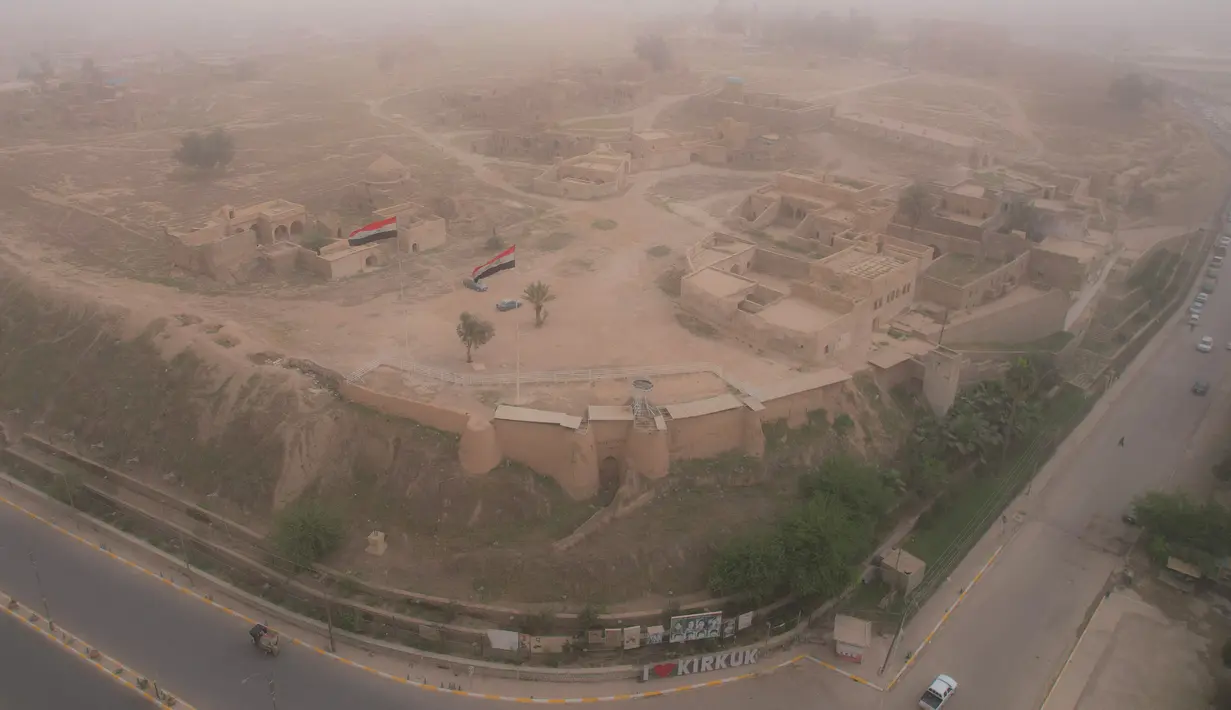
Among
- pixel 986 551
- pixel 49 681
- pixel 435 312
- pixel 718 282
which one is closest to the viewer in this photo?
pixel 49 681

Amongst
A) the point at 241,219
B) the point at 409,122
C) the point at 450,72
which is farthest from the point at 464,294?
the point at 450,72

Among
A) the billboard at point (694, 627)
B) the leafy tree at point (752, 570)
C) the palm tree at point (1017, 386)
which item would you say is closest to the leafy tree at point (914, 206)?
the palm tree at point (1017, 386)

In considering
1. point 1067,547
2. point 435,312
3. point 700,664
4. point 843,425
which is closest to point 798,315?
point 843,425

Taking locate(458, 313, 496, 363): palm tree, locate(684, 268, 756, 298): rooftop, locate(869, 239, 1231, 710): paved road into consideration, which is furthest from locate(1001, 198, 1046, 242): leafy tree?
locate(458, 313, 496, 363): palm tree

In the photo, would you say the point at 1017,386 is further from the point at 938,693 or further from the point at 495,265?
the point at 495,265

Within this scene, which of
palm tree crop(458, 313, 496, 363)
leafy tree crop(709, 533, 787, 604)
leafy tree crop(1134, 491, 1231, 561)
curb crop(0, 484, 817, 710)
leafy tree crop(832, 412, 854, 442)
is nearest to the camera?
curb crop(0, 484, 817, 710)

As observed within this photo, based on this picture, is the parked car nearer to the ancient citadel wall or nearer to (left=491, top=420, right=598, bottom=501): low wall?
the ancient citadel wall
